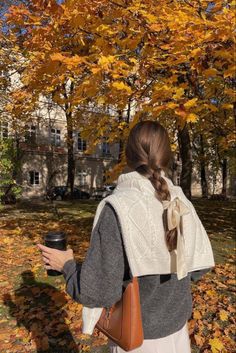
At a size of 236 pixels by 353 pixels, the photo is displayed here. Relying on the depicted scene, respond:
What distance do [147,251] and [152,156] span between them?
1.56ft

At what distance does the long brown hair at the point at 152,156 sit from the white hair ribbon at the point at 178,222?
0.03 metres

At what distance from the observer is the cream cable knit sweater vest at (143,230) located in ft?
5.21

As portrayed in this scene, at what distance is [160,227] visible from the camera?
5.51 feet

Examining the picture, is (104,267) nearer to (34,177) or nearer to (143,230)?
(143,230)

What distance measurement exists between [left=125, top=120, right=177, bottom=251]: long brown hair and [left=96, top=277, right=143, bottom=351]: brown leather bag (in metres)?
0.29

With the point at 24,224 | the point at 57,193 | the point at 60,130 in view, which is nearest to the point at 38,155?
the point at 60,130

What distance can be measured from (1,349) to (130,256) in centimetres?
336

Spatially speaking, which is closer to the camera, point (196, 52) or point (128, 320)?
point (128, 320)

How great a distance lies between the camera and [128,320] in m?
1.64

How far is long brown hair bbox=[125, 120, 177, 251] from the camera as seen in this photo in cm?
172

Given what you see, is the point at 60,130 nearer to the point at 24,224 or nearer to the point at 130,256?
the point at 24,224

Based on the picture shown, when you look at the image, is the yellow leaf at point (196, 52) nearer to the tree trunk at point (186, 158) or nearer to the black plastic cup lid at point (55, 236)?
the black plastic cup lid at point (55, 236)

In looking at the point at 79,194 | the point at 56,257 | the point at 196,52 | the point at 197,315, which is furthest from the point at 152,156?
the point at 79,194

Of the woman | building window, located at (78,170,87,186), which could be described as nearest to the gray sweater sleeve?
the woman
